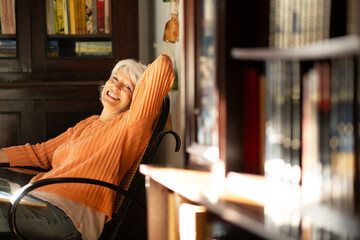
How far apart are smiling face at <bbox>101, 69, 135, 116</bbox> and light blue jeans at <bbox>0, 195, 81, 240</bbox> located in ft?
1.79

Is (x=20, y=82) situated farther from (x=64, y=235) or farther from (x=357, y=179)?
(x=357, y=179)

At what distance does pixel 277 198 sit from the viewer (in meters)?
0.95

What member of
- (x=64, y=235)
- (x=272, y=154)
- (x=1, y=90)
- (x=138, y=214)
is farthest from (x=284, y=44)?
(x=1, y=90)

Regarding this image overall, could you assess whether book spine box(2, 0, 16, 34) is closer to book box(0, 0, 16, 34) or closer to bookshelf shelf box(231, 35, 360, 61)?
book box(0, 0, 16, 34)

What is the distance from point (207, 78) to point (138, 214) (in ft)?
5.30

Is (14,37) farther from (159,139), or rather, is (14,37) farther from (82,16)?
(159,139)

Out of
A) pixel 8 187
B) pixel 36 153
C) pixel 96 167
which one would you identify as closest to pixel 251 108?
pixel 96 167

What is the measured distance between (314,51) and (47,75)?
2.37 m

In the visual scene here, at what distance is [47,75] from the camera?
116 inches

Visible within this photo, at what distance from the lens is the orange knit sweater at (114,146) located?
6.42ft

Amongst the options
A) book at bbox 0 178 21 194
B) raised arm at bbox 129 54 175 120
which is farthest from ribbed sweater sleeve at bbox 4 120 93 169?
raised arm at bbox 129 54 175 120

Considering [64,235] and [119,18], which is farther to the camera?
[119,18]

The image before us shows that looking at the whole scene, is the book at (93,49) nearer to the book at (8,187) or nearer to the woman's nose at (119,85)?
the woman's nose at (119,85)

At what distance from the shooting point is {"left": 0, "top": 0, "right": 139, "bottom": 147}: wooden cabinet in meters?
2.80
